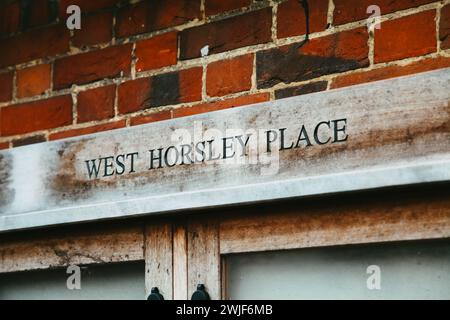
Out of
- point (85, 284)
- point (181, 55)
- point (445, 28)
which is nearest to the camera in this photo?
point (445, 28)

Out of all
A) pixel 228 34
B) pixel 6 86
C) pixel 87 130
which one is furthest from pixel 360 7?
pixel 6 86

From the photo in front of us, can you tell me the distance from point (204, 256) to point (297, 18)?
23.9 inches

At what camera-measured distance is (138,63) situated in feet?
7.06

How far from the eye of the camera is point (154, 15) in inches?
84.7

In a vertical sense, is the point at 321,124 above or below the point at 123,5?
below

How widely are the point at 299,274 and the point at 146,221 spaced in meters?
0.42

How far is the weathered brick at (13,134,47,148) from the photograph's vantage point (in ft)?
7.44

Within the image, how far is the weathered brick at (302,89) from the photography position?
1849 mm

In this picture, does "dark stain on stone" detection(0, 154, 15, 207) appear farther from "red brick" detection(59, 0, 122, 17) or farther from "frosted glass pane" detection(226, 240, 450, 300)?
"frosted glass pane" detection(226, 240, 450, 300)

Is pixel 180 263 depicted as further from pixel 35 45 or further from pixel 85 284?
pixel 35 45

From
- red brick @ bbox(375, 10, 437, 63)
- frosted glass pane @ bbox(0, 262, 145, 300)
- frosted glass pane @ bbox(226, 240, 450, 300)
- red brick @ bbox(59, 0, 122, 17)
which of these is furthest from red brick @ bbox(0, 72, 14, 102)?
red brick @ bbox(375, 10, 437, 63)

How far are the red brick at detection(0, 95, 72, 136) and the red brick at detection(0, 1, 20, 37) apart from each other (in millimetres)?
247
